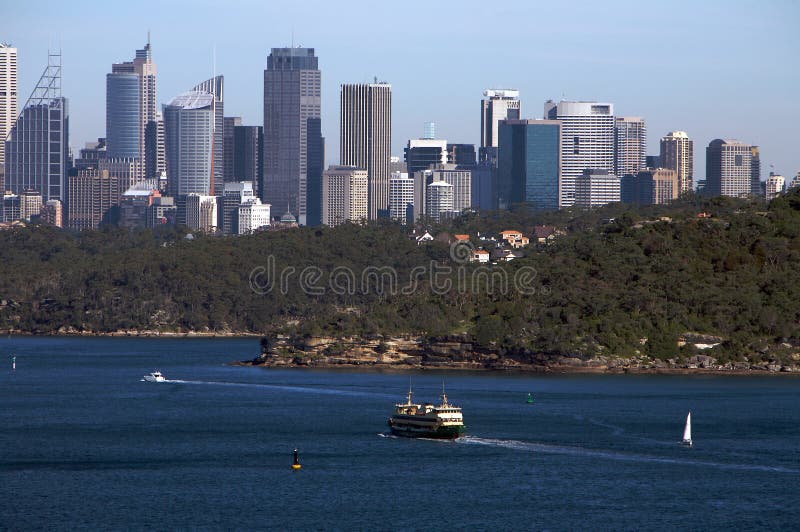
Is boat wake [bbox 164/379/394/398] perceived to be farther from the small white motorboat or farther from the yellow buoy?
the yellow buoy

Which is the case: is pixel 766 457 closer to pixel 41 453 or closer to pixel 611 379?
pixel 41 453

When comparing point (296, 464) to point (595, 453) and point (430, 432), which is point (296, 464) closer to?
point (430, 432)

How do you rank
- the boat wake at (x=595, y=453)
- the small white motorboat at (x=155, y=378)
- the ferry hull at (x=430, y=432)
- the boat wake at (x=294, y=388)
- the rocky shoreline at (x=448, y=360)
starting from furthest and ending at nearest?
the rocky shoreline at (x=448, y=360)
the small white motorboat at (x=155, y=378)
the boat wake at (x=294, y=388)
the ferry hull at (x=430, y=432)
the boat wake at (x=595, y=453)

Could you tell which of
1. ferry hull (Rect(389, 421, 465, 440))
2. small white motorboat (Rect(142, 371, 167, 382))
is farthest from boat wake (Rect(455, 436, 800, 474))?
small white motorboat (Rect(142, 371, 167, 382))

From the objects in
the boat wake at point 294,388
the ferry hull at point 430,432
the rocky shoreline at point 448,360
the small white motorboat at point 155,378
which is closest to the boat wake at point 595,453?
the ferry hull at point 430,432

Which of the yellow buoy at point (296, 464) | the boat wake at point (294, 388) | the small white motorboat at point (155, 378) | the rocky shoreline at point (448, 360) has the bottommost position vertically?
the yellow buoy at point (296, 464)

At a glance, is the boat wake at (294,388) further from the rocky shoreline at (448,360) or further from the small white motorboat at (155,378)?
the rocky shoreline at (448,360)

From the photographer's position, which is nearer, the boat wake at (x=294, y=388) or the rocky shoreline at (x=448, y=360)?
the boat wake at (x=294, y=388)

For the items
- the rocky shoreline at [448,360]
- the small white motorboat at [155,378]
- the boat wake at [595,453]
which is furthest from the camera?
the rocky shoreline at [448,360]
